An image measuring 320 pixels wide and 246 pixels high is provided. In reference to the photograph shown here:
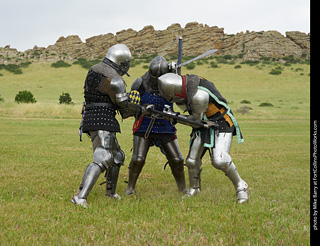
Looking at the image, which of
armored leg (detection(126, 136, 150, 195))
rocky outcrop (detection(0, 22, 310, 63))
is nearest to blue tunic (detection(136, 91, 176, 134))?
armored leg (detection(126, 136, 150, 195))

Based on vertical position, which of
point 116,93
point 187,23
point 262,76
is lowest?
point 262,76

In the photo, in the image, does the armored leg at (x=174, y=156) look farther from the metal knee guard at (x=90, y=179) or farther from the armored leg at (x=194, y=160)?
the metal knee guard at (x=90, y=179)

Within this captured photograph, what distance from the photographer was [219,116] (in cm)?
565

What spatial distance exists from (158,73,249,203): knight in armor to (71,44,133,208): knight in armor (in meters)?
0.72

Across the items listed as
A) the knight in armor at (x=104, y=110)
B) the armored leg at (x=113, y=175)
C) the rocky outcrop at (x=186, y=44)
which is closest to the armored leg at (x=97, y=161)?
the knight in armor at (x=104, y=110)

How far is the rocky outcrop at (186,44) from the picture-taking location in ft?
375

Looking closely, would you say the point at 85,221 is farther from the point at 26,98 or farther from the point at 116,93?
the point at 26,98

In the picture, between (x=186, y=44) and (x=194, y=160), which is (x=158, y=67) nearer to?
(x=194, y=160)

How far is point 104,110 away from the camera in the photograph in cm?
550

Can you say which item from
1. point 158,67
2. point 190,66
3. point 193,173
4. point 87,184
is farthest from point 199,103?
point 190,66

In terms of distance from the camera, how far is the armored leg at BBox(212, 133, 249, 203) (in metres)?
5.43

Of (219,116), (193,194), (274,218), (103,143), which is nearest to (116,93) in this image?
(103,143)

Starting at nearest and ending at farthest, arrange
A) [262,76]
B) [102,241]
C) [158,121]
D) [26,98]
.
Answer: [102,241] < [158,121] < [26,98] < [262,76]

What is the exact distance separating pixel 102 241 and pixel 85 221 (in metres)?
0.73
